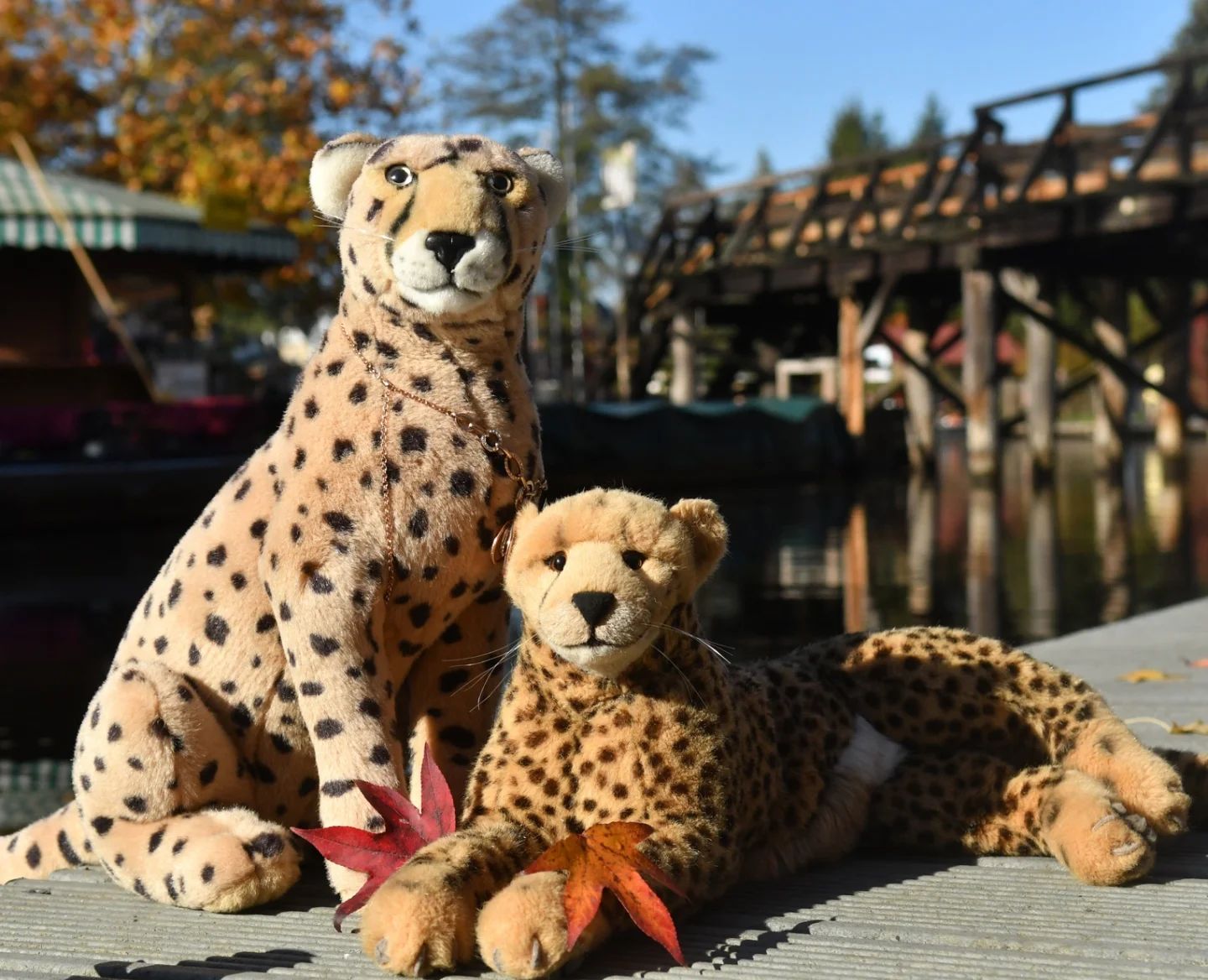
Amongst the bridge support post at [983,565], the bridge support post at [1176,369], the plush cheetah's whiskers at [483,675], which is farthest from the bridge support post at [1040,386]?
the plush cheetah's whiskers at [483,675]

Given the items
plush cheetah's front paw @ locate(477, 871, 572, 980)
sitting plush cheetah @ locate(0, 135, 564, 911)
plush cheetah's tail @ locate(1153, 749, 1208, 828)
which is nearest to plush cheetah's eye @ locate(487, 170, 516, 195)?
sitting plush cheetah @ locate(0, 135, 564, 911)

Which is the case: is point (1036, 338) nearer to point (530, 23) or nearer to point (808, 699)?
point (808, 699)

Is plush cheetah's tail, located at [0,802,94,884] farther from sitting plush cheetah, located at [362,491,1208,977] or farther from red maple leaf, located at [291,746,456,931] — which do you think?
sitting plush cheetah, located at [362,491,1208,977]

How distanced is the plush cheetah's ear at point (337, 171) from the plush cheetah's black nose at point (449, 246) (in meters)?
0.32

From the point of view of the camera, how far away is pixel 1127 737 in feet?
8.89

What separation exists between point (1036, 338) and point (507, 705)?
62.7ft

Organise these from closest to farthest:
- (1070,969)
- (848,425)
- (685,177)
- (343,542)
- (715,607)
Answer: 1. (1070,969)
2. (343,542)
3. (715,607)
4. (848,425)
5. (685,177)

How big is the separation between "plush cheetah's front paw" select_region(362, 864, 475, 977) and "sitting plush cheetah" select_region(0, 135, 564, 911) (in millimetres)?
403

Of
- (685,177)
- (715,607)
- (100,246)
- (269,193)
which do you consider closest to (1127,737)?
(715,607)

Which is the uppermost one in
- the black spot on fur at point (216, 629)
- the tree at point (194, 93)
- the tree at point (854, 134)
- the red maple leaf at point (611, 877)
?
the tree at point (854, 134)

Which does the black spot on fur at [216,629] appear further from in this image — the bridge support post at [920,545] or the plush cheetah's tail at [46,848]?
the bridge support post at [920,545]

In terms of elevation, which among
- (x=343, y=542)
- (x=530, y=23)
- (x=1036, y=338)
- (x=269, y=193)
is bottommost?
(x=343, y=542)

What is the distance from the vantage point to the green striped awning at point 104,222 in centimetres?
1447

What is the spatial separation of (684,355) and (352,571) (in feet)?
68.5
